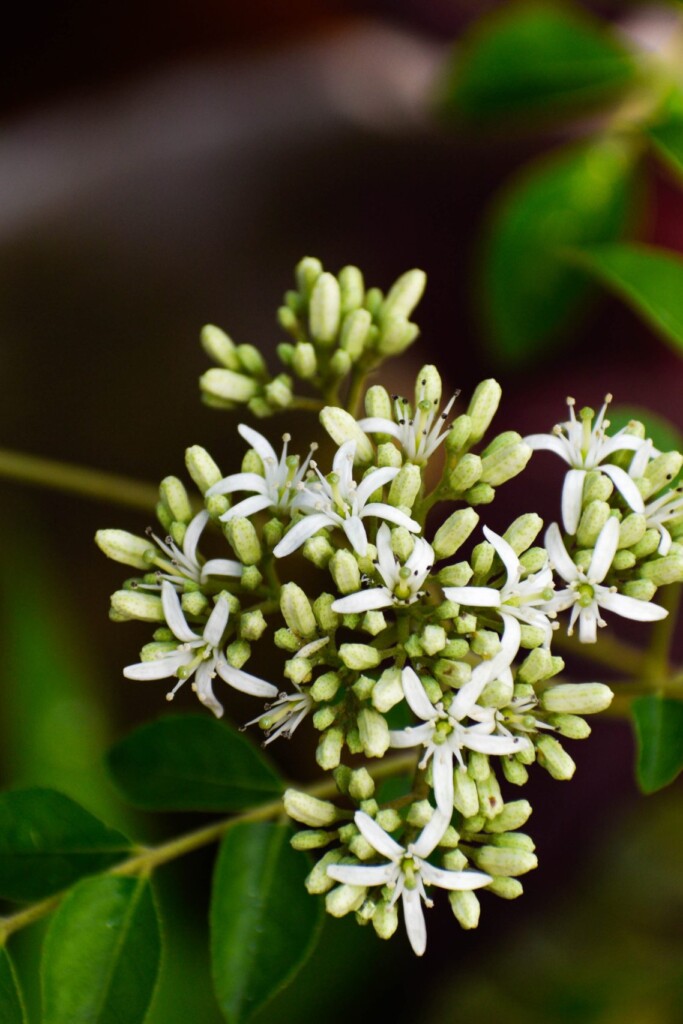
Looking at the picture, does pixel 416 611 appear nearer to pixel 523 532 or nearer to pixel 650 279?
pixel 523 532

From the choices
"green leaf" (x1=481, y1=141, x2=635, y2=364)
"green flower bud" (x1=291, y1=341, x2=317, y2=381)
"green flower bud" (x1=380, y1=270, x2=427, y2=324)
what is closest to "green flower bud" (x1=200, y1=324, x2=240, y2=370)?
"green flower bud" (x1=291, y1=341, x2=317, y2=381)

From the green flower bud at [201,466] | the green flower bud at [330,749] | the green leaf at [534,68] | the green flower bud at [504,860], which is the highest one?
the green leaf at [534,68]

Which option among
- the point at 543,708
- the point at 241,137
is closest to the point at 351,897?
the point at 543,708

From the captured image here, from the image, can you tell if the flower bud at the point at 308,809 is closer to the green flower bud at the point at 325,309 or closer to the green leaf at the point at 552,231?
the green flower bud at the point at 325,309

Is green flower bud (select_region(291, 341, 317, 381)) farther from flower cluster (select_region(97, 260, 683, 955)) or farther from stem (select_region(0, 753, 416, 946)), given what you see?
stem (select_region(0, 753, 416, 946))

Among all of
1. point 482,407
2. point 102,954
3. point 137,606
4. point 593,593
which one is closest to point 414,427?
point 482,407

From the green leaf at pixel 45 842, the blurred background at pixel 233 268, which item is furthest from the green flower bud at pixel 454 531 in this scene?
the blurred background at pixel 233 268
